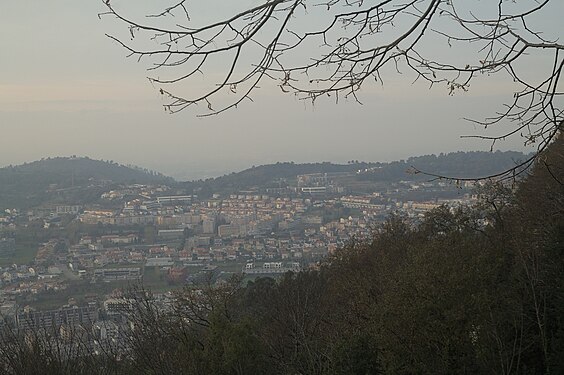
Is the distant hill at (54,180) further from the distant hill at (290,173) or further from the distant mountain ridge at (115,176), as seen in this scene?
the distant hill at (290,173)

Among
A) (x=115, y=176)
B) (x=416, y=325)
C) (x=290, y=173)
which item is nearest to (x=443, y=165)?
(x=290, y=173)

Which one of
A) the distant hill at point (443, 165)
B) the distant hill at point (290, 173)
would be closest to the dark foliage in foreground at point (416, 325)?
the distant hill at point (443, 165)

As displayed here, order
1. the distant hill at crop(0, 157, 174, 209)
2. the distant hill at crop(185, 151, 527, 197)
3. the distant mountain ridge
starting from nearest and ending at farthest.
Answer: the distant mountain ridge
the distant hill at crop(0, 157, 174, 209)
the distant hill at crop(185, 151, 527, 197)

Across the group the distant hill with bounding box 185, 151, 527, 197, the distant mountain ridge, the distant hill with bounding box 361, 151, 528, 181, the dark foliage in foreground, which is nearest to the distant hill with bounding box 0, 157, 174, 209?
the distant mountain ridge

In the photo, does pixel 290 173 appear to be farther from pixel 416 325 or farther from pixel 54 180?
pixel 416 325

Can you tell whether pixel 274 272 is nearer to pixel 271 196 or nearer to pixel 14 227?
pixel 14 227

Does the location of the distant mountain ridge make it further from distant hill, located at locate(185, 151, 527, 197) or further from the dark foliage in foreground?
the dark foliage in foreground

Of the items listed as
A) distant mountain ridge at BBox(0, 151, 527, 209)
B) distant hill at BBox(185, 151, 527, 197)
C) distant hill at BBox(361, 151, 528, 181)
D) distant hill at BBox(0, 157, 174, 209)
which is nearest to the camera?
distant hill at BBox(361, 151, 528, 181)
